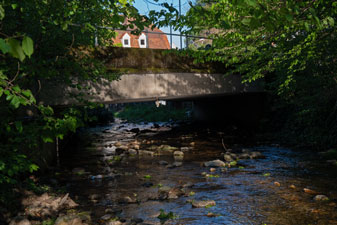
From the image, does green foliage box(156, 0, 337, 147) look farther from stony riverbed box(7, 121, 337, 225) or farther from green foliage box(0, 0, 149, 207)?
green foliage box(0, 0, 149, 207)

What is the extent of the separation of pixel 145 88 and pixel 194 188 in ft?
15.7

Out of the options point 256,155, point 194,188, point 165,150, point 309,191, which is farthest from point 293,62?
point 165,150

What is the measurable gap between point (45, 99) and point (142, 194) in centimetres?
426

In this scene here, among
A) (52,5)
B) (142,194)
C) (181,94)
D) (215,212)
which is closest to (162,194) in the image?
(142,194)

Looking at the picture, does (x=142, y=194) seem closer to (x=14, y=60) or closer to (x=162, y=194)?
(x=162, y=194)

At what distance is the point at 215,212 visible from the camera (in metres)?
6.70

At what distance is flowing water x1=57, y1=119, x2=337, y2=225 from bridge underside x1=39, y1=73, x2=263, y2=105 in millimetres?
2480

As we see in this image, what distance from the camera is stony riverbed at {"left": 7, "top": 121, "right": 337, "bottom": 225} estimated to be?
6.46 meters

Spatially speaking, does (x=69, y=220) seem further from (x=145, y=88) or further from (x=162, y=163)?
(x=145, y=88)

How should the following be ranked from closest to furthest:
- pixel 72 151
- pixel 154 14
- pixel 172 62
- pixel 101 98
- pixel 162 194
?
pixel 154 14 → pixel 162 194 → pixel 101 98 → pixel 172 62 → pixel 72 151

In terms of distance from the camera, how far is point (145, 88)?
1186 cm

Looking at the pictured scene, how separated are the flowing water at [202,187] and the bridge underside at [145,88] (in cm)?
248

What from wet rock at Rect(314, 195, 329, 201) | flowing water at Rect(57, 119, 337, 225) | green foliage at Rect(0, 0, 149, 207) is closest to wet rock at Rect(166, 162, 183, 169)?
flowing water at Rect(57, 119, 337, 225)

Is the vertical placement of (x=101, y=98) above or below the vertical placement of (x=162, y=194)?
above
